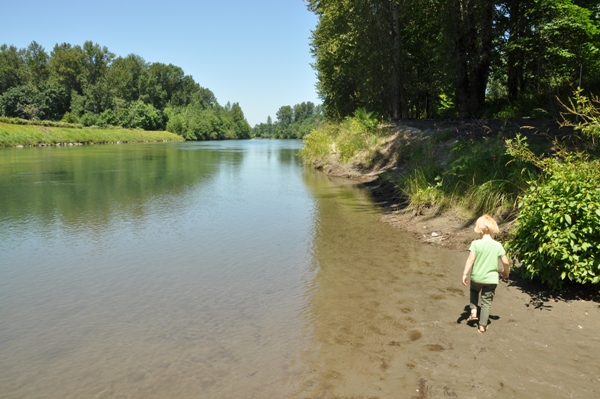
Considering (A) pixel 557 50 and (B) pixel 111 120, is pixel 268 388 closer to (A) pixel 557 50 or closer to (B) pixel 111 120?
→ (A) pixel 557 50

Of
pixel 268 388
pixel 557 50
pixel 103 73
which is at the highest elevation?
pixel 103 73

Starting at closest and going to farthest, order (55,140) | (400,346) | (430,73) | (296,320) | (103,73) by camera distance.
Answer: (400,346) → (296,320) → (430,73) → (55,140) → (103,73)

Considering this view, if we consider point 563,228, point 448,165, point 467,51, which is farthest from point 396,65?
point 563,228

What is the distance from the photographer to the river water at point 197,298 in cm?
480

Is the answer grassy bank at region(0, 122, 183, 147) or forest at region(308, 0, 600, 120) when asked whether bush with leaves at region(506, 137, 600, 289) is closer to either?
forest at region(308, 0, 600, 120)

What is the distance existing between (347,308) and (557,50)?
16.3m

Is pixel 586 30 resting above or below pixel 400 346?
above

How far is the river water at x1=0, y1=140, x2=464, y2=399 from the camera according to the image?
4797 millimetres

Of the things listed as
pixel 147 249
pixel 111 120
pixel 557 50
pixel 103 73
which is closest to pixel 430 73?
pixel 557 50

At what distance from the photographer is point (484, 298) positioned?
5543 mm

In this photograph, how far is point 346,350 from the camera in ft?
17.1

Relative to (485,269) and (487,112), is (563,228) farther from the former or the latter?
(487,112)

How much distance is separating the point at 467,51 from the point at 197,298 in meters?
19.5

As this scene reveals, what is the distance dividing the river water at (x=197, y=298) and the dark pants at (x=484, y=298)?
0.79 metres
